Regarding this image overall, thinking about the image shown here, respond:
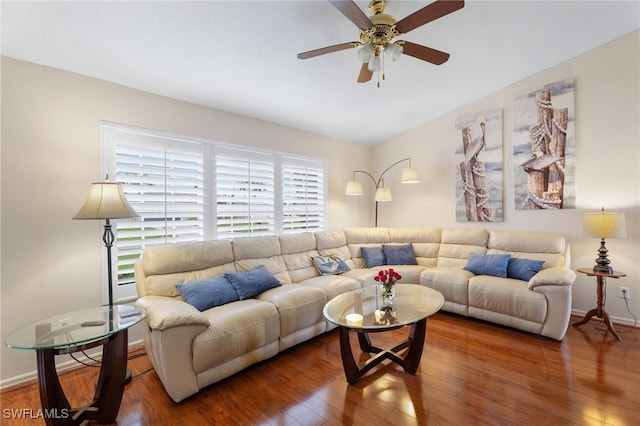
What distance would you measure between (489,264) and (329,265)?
1.98 meters

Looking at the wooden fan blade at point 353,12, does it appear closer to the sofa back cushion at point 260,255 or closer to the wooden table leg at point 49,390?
the sofa back cushion at point 260,255

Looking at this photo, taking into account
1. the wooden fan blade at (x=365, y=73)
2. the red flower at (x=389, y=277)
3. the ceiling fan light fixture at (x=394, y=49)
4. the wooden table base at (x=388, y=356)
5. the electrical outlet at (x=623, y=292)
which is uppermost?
the wooden fan blade at (x=365, y=73)

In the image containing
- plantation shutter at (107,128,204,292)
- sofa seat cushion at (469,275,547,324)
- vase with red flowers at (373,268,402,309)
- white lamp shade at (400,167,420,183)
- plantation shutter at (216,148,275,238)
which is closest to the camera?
vase with red flowers at (373,268,402,309)

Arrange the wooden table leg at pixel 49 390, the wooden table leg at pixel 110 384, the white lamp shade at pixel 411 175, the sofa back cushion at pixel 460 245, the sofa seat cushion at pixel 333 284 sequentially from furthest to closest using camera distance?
1. the white lamp shade at pixel 411 175
2. the sofa back cushion at pixel 460 245
3. the sofa seat cushion at pixel 333 284
4. the wooden table leg at pixel 110 384
5. the wooden table leg at pixel 49 390

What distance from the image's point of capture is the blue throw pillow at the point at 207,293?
245 cm

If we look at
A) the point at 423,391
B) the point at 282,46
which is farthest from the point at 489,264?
the point at 282,46

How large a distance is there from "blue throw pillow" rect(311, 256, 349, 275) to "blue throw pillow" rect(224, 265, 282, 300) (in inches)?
32.3

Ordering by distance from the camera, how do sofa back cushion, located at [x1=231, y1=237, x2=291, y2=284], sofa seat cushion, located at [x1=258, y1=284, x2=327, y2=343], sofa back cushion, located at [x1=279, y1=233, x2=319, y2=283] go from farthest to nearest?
sofa back cushion, located at [x1=279, y1=233, x2=319, y2=283] < sofa back cushion, located at [x1=231, y1=237, x2=291, y2=284] < sofa seat cushion, located at [x1=258, y1=284, x2=327, y2=343]

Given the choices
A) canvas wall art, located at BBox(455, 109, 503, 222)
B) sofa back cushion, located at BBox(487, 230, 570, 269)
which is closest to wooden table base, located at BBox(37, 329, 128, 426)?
sofa back cushion, located at BBox(487, 230, 570, 269)

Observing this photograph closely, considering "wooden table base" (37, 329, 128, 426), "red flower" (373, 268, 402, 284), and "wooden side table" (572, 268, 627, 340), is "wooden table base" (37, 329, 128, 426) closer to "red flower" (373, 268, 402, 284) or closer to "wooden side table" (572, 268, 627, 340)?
"red flower" (373, 268, 402, 284)

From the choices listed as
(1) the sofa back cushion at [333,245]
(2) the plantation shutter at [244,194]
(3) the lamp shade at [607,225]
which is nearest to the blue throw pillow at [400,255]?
(1) the sofa back cushion at [333,245]

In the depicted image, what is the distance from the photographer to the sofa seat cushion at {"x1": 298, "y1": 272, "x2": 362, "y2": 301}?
10.00 feet

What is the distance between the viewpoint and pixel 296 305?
2646 millimetres

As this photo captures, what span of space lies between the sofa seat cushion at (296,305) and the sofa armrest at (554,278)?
84.6 inches
